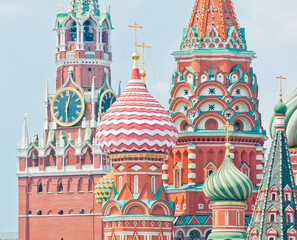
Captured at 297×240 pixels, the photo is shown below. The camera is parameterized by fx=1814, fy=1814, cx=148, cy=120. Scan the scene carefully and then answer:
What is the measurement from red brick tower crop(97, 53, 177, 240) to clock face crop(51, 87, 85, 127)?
129ft

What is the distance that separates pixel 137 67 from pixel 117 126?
3950mm

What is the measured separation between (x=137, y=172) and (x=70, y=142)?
40.1 metres

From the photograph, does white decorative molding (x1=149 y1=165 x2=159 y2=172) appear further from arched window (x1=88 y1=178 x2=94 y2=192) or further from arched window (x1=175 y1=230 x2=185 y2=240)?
arched window (x1=88 y1=178 x2=94 y2=192)

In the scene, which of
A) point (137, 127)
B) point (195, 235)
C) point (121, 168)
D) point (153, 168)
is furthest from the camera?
point (195, 235)

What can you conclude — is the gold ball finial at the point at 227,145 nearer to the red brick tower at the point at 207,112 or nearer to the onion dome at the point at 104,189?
the red brick tower at the point at 207,112

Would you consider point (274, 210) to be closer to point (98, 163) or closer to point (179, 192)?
point (179, 192)

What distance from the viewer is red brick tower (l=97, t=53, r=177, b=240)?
289 feet

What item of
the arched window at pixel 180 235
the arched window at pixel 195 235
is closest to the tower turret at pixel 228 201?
the arched window at pixel 195 235

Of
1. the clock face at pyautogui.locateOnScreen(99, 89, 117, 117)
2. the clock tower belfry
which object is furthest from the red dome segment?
the clock tower belfry

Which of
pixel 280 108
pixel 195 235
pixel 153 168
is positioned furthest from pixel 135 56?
pixel 280 108

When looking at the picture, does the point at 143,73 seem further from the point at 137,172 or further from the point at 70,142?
the point at 70,142

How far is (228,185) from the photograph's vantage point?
288 ft

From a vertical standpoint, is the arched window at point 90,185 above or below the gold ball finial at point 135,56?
below

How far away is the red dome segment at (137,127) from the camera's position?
88312 millimetres
